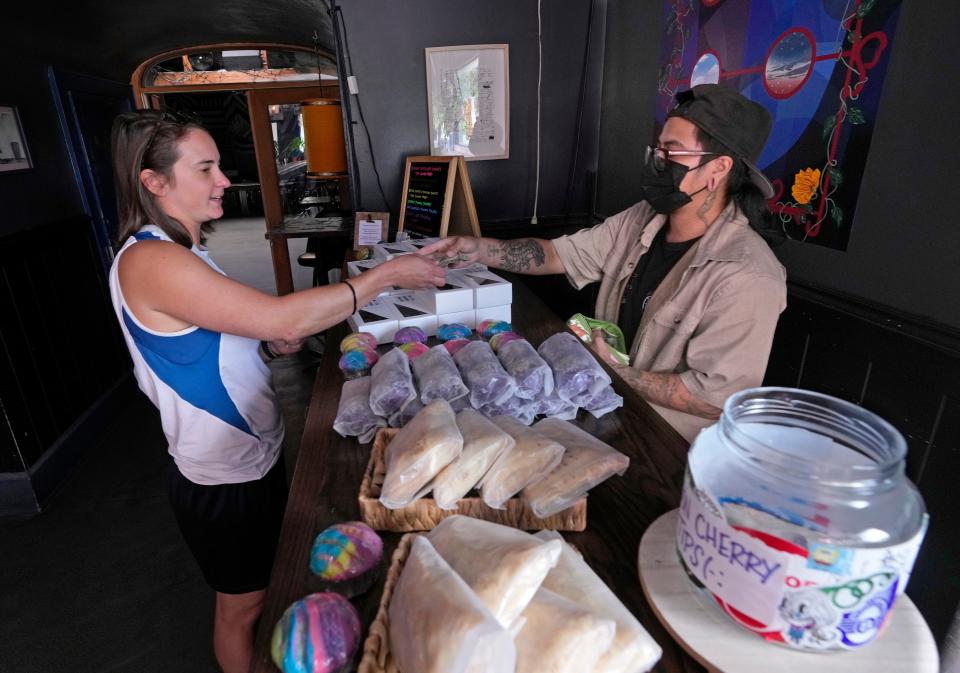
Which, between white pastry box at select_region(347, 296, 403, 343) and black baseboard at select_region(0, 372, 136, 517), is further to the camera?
black baseboard at select_region(0, 372, 136, 517)

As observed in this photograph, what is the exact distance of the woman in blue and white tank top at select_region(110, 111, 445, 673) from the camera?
129 centimetres

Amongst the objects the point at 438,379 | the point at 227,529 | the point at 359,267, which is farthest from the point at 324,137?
the point at 438,379

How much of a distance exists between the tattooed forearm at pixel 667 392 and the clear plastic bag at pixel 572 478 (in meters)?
0.71

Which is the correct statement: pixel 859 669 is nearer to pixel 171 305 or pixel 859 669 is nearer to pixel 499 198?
pixel 171 305

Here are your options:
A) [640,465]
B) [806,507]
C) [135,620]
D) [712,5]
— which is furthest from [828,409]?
[135,620]

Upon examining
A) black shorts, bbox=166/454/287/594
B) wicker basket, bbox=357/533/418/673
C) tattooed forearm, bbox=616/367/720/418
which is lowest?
black shorts, bbox=166/454/287/594

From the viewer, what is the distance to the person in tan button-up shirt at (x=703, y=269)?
60.7 inches

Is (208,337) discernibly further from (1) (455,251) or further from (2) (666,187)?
(2) (666,187)

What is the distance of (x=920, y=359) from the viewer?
1693mm

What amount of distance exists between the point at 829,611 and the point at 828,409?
30cm

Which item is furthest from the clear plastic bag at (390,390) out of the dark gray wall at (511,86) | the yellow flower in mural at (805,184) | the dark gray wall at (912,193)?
the dark gray wall at (511,86)

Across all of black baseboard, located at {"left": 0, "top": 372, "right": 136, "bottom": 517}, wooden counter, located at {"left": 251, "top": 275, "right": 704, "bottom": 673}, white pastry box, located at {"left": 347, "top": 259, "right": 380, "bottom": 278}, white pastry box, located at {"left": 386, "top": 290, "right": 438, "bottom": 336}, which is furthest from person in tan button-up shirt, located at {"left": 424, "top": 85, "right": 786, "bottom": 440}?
black baseboard, located at {"left": 0, "top": 372, "right": 136, "bottom": 517}

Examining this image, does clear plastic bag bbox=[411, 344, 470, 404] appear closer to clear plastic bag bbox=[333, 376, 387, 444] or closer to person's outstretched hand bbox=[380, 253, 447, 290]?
clear plastic bag bbox=[333, 376, 387, 444]

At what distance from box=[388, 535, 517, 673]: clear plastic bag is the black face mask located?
58.5 inches
